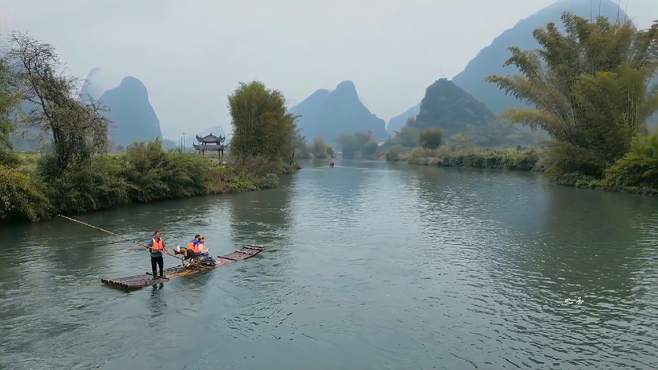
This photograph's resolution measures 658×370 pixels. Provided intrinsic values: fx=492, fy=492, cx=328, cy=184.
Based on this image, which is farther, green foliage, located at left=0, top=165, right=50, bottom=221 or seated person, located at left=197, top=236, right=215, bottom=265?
green foliage, located at left=0, top=165, right=50, bottom=221

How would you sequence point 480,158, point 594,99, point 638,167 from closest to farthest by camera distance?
point 638,167
point 594,99
point 480,158

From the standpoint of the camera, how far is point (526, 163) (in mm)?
81750

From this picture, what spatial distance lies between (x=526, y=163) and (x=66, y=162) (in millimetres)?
70901

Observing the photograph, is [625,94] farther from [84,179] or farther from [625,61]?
[84,179]

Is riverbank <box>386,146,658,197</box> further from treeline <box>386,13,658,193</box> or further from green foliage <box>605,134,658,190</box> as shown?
treeline <box>386,13,658,193</box>

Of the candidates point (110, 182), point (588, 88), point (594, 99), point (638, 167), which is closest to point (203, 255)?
point (110, 182)

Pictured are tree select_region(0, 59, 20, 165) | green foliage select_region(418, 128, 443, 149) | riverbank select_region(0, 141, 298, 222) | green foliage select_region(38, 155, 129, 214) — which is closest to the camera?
riverbank select_region(0, 141, 298, 222)

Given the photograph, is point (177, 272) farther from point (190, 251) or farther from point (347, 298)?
point (347, 298)

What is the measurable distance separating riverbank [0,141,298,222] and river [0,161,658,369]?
1518mm

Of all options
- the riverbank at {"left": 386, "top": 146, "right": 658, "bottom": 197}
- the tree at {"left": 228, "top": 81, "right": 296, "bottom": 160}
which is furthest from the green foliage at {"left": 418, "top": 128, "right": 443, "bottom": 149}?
the tree at {"left": 228, "top": 81, "right": 296, "bottom": 160}

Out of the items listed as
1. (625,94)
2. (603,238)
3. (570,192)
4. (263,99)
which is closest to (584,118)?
(625,94)

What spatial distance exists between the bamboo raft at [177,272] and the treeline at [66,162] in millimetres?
13126

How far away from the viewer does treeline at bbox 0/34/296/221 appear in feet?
87.0

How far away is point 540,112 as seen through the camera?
50.6 meters
